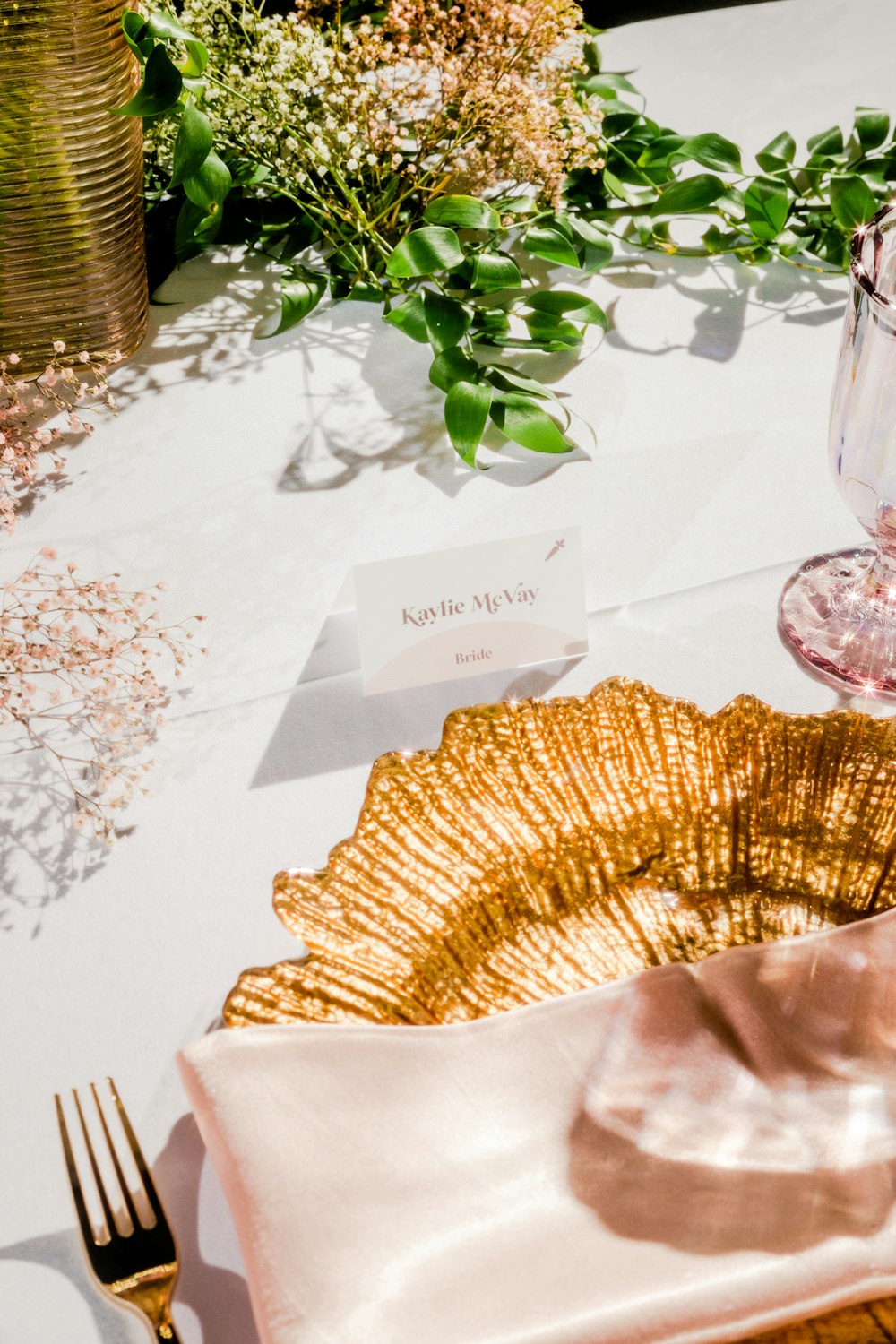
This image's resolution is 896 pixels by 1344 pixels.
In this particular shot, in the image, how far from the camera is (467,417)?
0.75 metres

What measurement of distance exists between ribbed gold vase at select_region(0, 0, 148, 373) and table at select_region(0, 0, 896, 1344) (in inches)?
3.0

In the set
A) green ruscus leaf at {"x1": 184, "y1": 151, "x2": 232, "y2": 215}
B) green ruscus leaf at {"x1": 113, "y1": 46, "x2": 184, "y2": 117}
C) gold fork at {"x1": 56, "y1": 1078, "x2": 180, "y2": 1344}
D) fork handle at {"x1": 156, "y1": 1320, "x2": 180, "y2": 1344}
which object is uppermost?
green ruscus leaf at {"x1": 113, "y1": 46, "x2": 184, "y2": 117}

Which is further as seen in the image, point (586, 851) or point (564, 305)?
point (564, 305)

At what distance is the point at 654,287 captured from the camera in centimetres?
95

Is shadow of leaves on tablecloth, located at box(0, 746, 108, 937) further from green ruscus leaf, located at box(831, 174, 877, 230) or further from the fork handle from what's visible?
green ruscus leaf, located at box(831, 174, 877, 230)

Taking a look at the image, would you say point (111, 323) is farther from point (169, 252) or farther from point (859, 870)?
point (859, 870)

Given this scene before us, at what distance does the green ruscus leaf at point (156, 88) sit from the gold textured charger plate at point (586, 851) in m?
0.45

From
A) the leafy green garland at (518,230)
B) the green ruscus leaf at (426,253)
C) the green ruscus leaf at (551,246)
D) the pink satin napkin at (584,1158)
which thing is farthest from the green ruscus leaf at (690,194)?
the pink satin napkin at (584,1158)

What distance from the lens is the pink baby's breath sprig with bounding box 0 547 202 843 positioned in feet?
1.95

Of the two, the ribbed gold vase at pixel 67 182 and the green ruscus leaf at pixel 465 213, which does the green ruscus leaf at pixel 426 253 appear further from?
the ribbed gold vase at pixel 67 182

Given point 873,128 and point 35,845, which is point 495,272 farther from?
point 35,845

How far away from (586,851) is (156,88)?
55cm

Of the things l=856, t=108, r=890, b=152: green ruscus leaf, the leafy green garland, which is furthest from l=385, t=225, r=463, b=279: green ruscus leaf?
l=856, t=108, r=890, b=152: green ruscus leaf

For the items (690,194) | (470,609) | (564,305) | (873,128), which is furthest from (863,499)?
(873,128)
